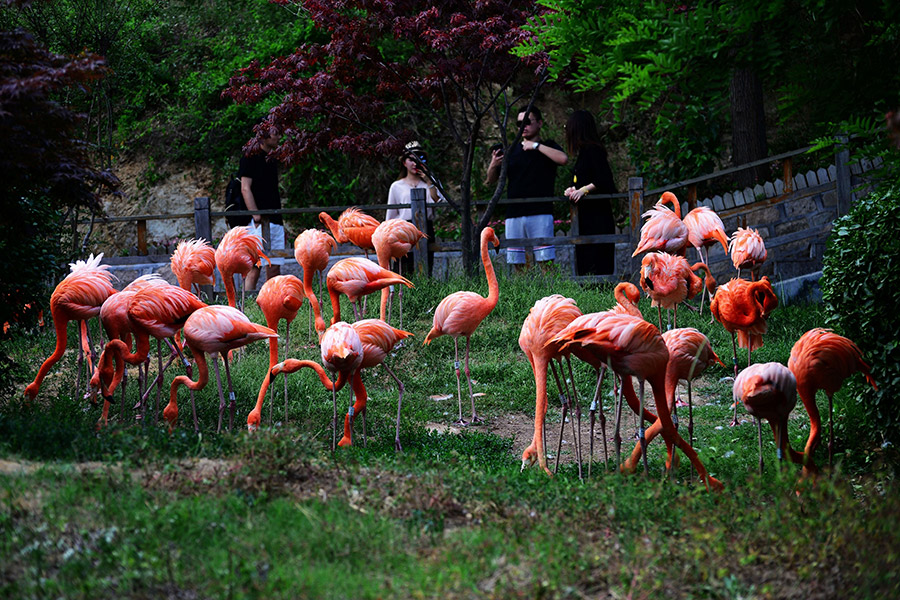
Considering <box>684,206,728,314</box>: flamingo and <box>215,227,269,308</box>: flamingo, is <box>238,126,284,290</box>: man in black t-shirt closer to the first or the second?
<box>215,227,269,308</box>: flamingo

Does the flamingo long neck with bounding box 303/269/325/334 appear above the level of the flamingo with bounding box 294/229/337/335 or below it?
below

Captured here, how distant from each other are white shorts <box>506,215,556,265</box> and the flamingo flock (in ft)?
7.48

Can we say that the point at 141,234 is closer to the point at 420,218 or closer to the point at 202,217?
the point at 202,217

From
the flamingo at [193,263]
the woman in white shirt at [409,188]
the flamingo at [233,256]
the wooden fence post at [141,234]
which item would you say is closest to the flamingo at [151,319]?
the flamingo at [233,256]

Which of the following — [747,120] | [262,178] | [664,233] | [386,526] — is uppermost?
[747,120]

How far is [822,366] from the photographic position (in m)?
4.74

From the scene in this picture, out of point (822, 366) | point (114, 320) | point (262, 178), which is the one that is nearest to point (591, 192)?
point (262, 178)

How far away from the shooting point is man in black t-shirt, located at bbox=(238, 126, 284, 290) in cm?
1045

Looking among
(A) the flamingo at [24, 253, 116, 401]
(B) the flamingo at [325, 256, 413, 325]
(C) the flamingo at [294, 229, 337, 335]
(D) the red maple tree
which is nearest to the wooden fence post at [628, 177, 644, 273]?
(D) the red maple tree

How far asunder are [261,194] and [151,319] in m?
5.45

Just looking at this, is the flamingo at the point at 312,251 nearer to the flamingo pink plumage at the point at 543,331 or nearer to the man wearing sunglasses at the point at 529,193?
the man wearing sunglasses at the point at 529,193

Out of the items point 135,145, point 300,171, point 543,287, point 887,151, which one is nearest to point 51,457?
point 887,151

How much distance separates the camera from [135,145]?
16.0 m

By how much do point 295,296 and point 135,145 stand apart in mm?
10793
